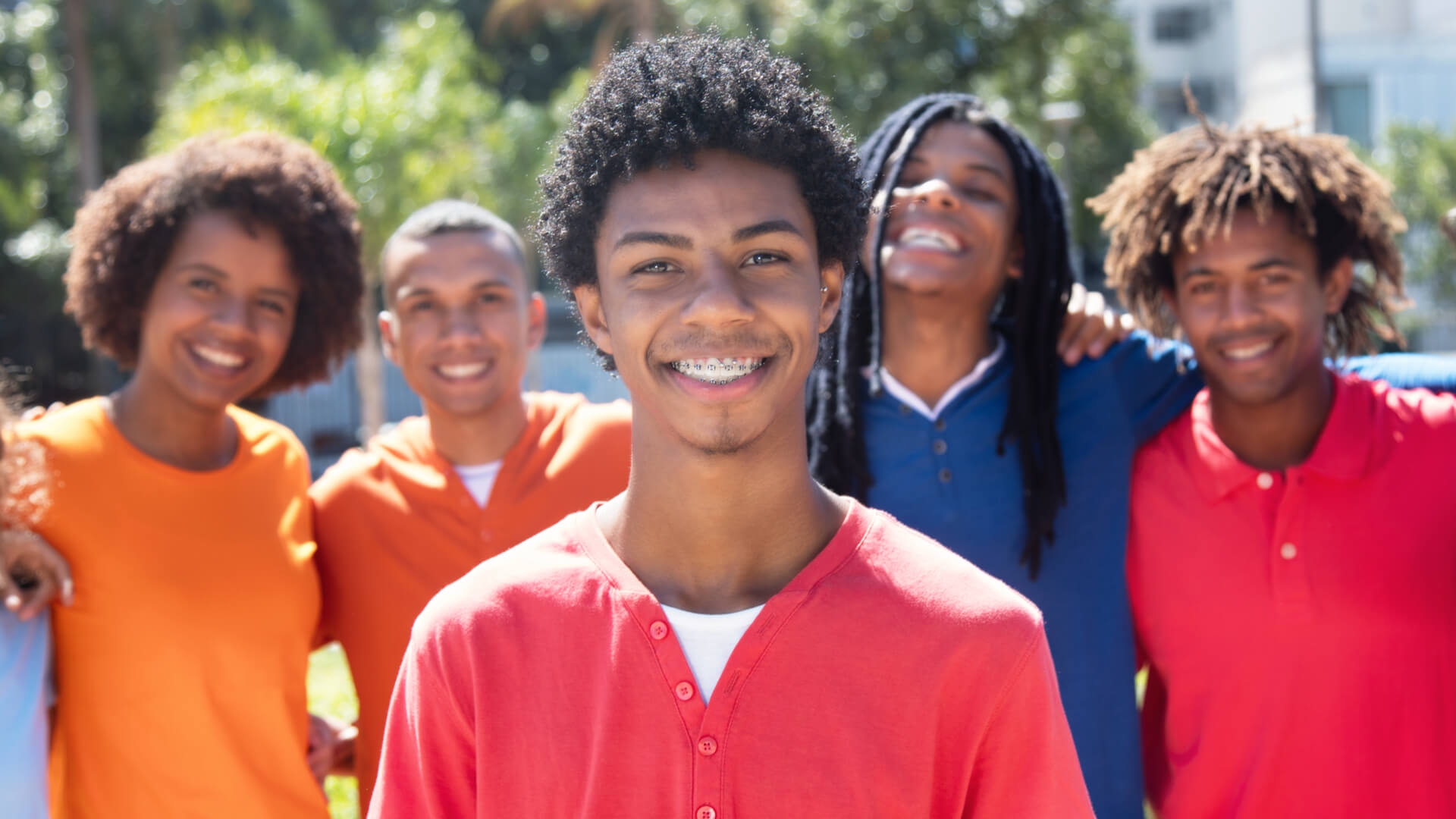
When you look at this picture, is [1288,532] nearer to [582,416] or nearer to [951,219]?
[951,219]

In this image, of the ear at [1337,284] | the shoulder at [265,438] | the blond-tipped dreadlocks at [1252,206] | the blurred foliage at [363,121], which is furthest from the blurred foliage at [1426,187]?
the shoulder at [265,438]

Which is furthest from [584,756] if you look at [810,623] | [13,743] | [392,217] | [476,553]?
[392,217]

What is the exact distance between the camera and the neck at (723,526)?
1.86 meters

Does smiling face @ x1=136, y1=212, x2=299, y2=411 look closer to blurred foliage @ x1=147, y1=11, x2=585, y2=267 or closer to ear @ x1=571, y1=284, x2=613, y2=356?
ear @ x1=571, y1=284, x2=613, y2=356

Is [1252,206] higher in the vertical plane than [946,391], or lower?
higher

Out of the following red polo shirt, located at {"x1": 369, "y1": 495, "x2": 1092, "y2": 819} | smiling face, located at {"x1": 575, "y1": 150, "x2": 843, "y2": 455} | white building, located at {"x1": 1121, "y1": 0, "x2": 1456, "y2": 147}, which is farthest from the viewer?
white building, located at {"x1": 1121, "y1": 0, "x2": 1456, "y2": 147}

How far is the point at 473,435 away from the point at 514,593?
1555 millimetres

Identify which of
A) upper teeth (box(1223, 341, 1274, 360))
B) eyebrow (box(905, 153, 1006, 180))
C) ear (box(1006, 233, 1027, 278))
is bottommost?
upper teeth (box(1223, 341, 1274, 360))

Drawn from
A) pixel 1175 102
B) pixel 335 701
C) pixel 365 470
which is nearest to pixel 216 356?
pixel 365 470

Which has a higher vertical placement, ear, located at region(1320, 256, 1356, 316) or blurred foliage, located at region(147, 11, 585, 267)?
blurred foliage, located at region(147, 11, 585, 267)

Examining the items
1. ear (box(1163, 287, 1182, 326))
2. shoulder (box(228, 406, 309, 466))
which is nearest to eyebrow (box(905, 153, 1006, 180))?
ear (box(1163, 287, 1182, 326))

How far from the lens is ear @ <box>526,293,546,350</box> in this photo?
11.8 feet

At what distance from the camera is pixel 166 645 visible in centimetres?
277

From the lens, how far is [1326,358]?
338cm
